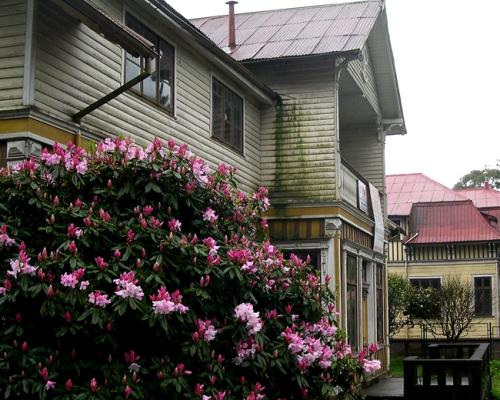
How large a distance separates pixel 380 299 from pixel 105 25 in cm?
1468

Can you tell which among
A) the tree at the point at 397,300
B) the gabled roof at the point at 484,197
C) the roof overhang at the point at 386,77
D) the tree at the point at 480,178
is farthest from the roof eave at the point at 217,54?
the tree at the point at 480,178

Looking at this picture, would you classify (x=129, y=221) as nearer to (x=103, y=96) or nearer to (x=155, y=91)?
(x=103, y=96)

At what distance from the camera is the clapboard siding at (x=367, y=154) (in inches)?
888

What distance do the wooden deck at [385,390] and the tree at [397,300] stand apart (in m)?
10.7

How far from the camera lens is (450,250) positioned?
37188 mm

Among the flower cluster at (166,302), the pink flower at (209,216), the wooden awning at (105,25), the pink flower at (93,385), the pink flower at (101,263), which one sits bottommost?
the pink flower at (93,385)

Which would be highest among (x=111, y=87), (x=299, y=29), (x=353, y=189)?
(x=299, y=29)

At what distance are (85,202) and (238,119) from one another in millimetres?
9487

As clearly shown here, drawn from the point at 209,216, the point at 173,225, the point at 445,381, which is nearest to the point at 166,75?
the point at 209,216

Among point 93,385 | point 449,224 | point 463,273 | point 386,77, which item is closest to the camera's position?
point 93,385

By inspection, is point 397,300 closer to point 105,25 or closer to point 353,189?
point 353,189

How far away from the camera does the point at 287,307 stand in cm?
757

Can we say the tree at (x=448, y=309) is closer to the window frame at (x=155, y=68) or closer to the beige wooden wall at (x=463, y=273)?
the beige wooden wall at (x=463, y=273)

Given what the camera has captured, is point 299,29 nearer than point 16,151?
No
